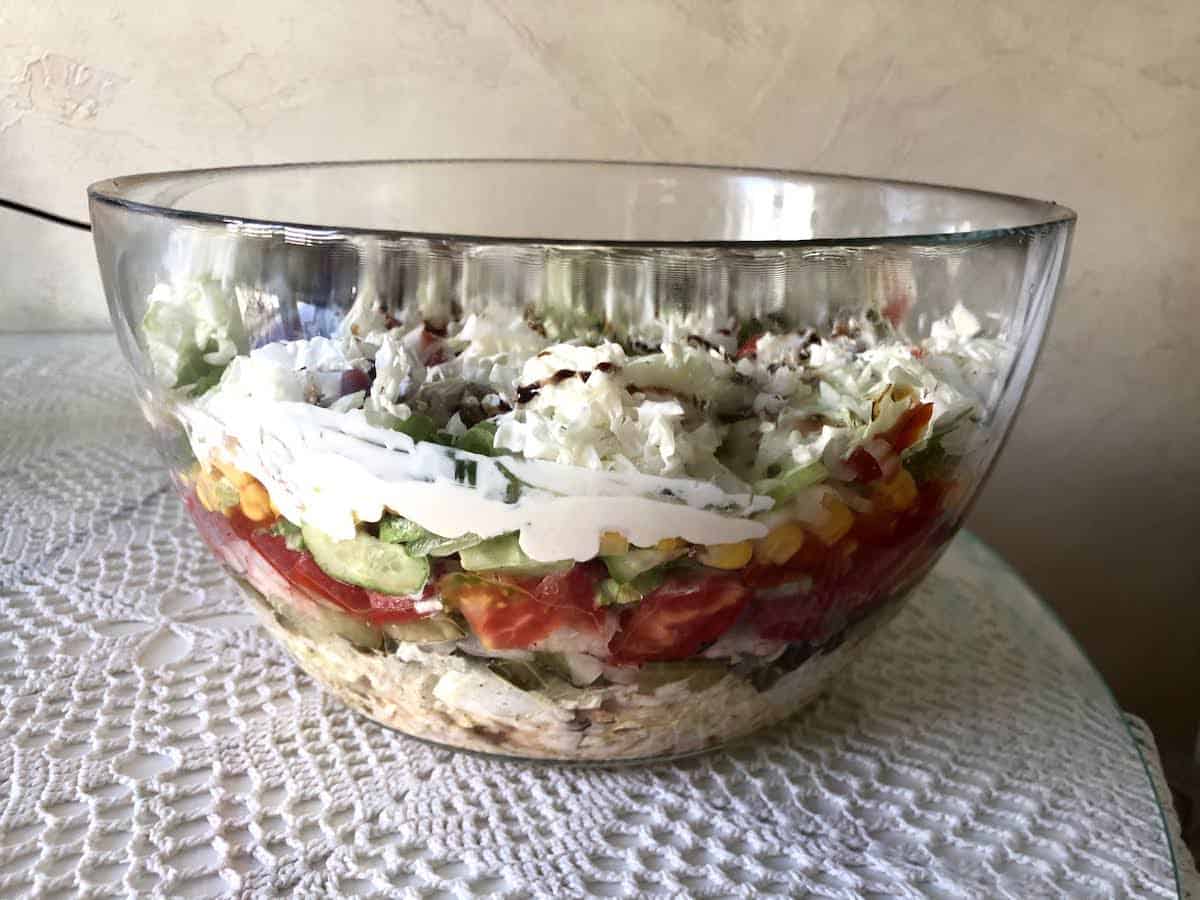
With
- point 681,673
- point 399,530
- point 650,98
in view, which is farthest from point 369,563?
point 650,98

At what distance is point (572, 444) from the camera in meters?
0.32

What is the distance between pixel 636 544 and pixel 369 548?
97mm

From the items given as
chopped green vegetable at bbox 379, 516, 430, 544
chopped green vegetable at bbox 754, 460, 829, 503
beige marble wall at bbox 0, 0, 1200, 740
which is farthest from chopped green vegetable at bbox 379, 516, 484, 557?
beige marble wall at bbox 0, 0, 1200, 740

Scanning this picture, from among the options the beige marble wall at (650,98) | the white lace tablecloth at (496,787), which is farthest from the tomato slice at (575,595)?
the beige marble wall at (650,98)

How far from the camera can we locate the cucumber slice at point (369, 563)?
35 centimetres

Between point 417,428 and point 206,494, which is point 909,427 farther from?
point 206,494

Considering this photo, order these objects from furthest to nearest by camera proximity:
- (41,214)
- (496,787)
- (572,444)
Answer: (41,214) → (496,787) → (572,444)

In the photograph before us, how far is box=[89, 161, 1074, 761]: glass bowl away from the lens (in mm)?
329

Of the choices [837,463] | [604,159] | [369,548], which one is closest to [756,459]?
[837,463]

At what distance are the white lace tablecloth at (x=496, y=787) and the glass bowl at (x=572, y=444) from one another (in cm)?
3

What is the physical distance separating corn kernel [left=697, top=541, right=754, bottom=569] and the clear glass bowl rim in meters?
0.10

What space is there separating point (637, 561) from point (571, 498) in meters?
0.03

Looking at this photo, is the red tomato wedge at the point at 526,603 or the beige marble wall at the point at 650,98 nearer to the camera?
the red tomato wedge at the point at 526,603

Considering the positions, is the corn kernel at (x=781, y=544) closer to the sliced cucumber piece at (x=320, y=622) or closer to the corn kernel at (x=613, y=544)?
the corn kernel at (x=613, y=544)
